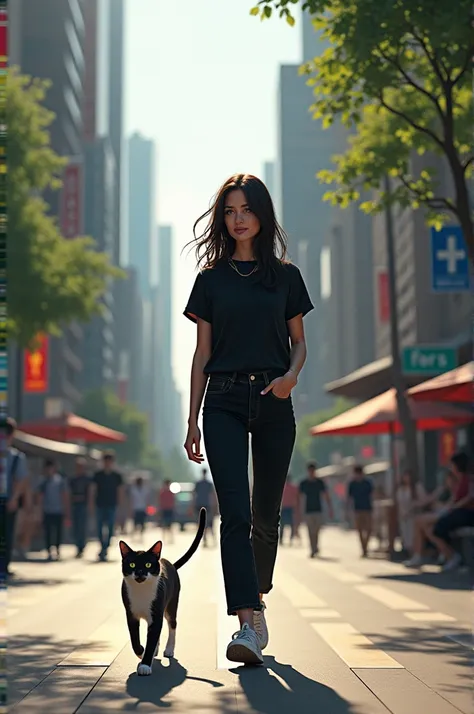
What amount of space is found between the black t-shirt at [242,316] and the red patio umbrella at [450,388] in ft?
27.2

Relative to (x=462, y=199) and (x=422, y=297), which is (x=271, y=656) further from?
(x=422, y=297)

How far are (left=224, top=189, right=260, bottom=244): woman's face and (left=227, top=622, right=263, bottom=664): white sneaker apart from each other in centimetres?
184

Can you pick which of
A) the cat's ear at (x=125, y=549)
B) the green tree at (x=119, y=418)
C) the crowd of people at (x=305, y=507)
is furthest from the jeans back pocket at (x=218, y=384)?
the green tree at (x=119, y=418)

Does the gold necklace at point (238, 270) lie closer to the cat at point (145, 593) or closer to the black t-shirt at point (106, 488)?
A: the cat at point (145, 593)

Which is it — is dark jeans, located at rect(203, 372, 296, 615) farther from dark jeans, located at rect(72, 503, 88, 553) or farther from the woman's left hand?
dark jeans, located at rect(72, 503, 88, 553)

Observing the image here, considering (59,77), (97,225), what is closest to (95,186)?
(97,225)

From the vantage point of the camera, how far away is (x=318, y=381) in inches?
7687

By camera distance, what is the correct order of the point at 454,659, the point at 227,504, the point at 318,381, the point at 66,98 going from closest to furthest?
the point at 227,504 < the point at 454,659 < the point at 66,98 < the point at 318,381

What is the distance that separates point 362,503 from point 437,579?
797 centimetres

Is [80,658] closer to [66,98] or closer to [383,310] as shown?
[383,310]

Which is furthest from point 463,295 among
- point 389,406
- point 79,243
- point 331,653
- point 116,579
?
point 331,653

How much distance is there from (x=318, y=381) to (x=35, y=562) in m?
175

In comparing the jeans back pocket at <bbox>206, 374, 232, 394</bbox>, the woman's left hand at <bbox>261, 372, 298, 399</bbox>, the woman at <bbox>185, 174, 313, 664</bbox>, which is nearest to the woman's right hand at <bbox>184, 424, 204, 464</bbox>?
the woman at <bbox>185, 174, 313, 664</bbox>

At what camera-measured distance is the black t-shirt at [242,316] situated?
18.9ft
